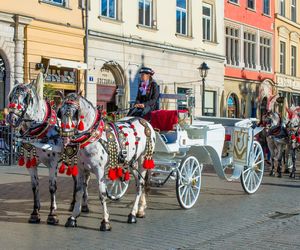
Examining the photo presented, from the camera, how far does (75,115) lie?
7.62 m

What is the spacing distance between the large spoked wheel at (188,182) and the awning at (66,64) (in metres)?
12.1

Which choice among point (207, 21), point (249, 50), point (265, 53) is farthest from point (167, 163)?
point (265, 53)

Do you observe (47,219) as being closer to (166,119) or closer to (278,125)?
(166,119)

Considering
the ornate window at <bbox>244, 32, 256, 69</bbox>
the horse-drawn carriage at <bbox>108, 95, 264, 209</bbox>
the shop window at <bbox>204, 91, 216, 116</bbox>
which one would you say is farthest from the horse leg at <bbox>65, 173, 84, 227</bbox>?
the ornate window at <bbox>244, 32, 256, 69</bbox>

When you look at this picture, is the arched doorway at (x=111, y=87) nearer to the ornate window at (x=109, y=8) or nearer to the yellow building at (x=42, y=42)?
the yellow building at (x=42, y=42)

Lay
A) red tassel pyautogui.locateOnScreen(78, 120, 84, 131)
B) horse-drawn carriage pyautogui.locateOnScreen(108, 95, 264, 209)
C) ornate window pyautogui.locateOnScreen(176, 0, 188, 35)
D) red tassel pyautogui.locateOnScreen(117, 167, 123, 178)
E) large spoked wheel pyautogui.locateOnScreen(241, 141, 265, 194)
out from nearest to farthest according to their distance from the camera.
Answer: red tassel pyautogui.locateOnScreen(78, 120, 84, 131), red tassel pyautogui.locateOnScreen(117, 167, 123, 178), horse-drawn carriage pyautogui.locateOnScreen(108, 95, 264, 209), large spoked wheel pyautogui.locateOnScreen(241, 141, 265, 194), ornate window pyautogui.locateOnScreen(176, 0, 188, 35)

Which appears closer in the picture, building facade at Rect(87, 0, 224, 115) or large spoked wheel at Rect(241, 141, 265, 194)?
large spoked wheel at Rect(241, 141, 265, 194)

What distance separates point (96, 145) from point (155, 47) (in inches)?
748

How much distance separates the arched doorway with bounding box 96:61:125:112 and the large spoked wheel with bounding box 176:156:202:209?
46.9 ft

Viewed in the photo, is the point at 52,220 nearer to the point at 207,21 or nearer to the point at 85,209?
the point at 85,209

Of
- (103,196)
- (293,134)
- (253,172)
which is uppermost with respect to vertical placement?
(293,134)

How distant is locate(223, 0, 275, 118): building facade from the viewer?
32.8 meters

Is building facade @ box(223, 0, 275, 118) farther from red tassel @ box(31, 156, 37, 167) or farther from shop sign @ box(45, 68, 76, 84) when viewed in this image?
red tassel @ box(31, 156, 37, 167)

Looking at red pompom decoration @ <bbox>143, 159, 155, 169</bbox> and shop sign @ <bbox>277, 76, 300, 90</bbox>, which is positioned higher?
shop sign @ <bbox>277, 76, 300, 90</bbox>
